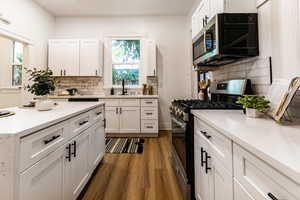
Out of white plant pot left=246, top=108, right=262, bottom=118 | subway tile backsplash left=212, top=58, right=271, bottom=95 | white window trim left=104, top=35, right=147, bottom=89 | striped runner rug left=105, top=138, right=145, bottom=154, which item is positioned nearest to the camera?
white plant pot left=246, top=108, right=262, bottom=118

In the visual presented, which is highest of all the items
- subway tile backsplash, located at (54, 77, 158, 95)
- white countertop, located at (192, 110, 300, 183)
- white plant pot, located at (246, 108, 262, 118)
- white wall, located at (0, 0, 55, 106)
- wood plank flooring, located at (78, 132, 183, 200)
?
white wall, located at (0, 0, 55, 106)

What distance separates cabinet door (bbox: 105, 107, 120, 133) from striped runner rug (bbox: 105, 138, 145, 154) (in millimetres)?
235

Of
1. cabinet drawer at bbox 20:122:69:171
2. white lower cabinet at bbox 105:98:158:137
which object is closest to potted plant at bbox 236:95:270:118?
cabinet drawer at bbox 20:122:69:171

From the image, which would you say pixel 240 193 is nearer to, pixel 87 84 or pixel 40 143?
pixel 40 143

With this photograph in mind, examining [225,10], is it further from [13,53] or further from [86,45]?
[13,53]

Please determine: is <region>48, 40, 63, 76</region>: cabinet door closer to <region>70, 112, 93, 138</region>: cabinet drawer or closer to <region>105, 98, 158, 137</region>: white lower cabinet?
<region>105, 98, 158, 137</region>: white lower cabinet

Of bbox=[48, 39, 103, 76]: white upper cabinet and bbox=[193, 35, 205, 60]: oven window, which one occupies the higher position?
bbox=[48, 39, 103, 76]: white upper cabinet

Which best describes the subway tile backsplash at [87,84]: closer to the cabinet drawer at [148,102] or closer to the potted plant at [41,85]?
the cabinet drawer at [148,102]

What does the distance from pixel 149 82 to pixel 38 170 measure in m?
3.57

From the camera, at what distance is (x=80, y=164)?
158 centimetres

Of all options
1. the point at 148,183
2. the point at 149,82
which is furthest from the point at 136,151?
the point at 149,82

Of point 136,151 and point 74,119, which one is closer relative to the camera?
point 74,119

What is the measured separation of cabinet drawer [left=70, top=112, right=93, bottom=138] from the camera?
4.71ft

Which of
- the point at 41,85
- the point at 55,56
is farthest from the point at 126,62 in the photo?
the point at 41,85
